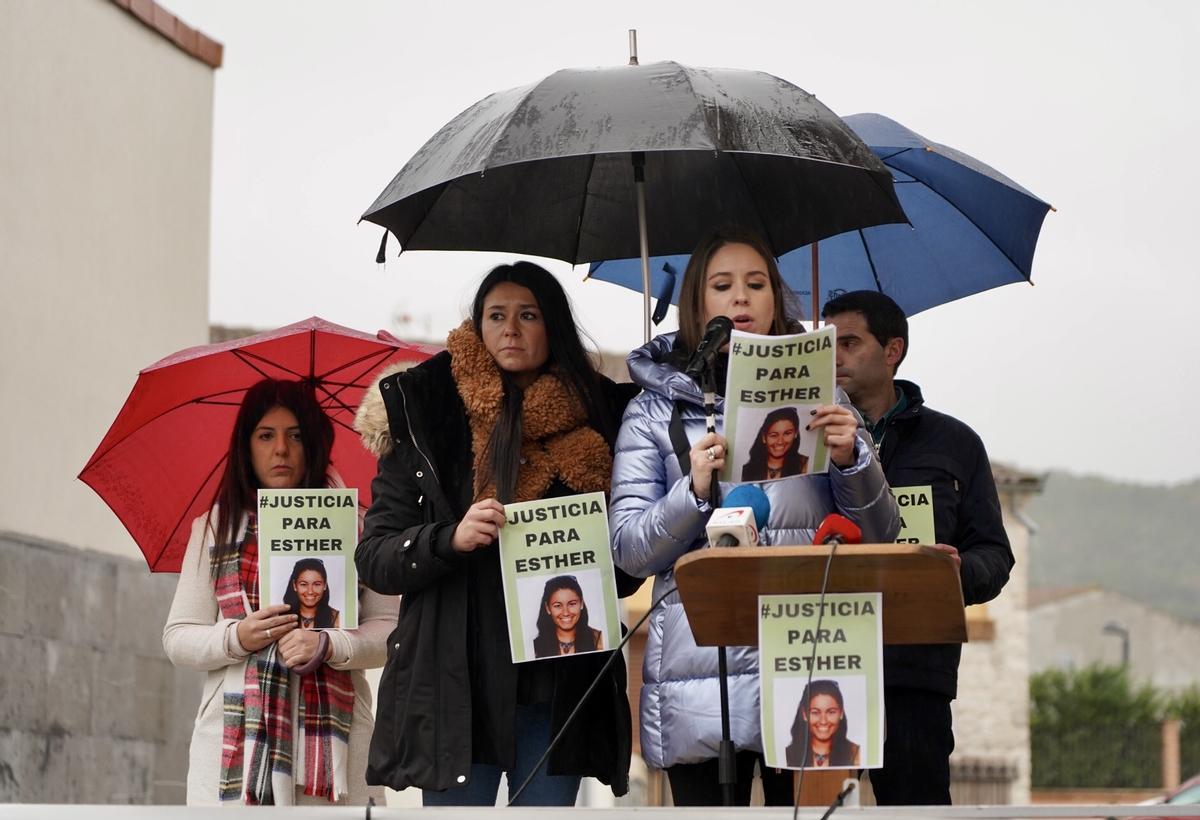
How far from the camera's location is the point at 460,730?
15.1 ft

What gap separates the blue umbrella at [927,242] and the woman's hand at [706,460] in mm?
2080

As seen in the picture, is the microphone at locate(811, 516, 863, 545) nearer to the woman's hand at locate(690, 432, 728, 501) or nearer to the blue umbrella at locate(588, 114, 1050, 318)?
the woman's hand at locate(690, 432, 728, 501)

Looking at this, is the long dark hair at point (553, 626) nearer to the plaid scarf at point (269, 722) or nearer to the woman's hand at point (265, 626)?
the woman's hand at point (265, 626)

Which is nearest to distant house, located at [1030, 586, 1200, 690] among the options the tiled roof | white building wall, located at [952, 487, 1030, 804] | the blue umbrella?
white building wall, located at [952, 487, 1030, 804]

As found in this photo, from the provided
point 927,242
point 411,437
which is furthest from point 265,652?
point 927,242

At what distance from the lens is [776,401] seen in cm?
401

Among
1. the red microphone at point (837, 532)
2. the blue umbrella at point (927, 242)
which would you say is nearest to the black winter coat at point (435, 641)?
the red microphone at point (837, 532)

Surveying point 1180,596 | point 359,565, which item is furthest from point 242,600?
point 1180,596

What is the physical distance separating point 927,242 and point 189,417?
2633 millimetres

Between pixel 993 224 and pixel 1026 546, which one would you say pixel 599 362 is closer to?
pixel 993 224

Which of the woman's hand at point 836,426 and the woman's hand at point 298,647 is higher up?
the woman's hand at point 836,426

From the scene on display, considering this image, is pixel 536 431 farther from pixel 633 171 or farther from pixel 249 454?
pixel 249 454

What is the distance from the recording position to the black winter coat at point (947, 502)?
16.8 ft

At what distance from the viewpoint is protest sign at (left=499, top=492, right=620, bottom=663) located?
443 cm
